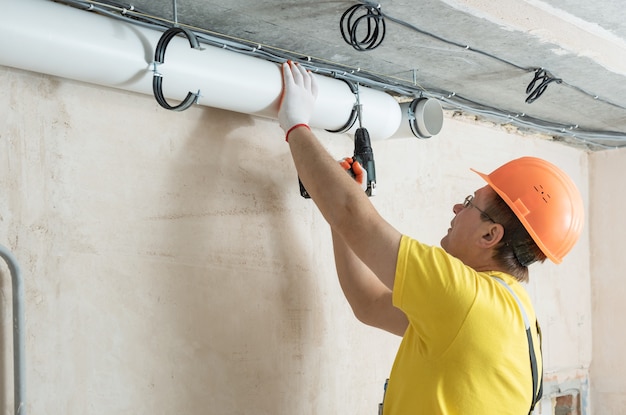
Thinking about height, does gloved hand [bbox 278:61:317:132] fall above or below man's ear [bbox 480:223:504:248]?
above

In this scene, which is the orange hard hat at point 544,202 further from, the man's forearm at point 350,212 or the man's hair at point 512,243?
the man's forearm at point 350,212

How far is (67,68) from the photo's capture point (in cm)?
134

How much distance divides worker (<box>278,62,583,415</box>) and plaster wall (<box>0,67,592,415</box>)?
0.32 metres

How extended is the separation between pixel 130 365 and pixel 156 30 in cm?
79

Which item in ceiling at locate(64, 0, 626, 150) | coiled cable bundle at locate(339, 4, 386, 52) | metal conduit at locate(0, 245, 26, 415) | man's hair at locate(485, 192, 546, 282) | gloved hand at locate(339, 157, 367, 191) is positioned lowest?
metal conduit at locate(0, 245, 26, 415)

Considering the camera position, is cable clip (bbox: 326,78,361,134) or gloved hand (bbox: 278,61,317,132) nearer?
gloved hand (bbox: 278,61,317,132)

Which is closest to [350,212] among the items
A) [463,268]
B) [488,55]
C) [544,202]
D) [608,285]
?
[463,268]

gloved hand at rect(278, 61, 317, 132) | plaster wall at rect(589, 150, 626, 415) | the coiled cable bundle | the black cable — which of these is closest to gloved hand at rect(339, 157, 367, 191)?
gloved hand at rect(278, 61, 317, 132)

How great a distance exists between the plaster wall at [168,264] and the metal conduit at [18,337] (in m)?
0.07

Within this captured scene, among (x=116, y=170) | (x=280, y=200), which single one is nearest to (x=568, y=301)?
(x=280, y=200)

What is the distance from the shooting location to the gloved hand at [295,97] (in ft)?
5.28

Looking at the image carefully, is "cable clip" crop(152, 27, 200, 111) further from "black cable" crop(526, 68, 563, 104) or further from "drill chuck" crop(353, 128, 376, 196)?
"black cable" crop(526, 68, 563, 104)

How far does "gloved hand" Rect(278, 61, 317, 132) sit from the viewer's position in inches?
63.4

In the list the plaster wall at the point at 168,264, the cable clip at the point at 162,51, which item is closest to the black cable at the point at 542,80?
the plaster wall at the point at 168,264
